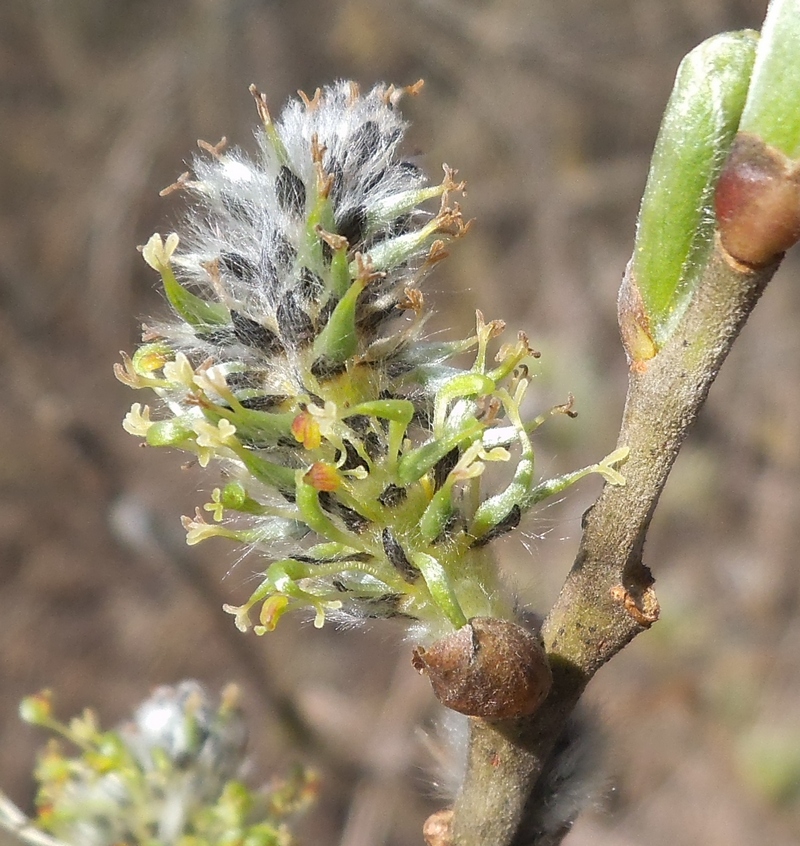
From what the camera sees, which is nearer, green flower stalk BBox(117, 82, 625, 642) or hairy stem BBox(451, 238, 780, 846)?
hairy stem BBox(451, 238, 780, 846)

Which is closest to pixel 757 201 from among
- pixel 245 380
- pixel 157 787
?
pixel 245 380

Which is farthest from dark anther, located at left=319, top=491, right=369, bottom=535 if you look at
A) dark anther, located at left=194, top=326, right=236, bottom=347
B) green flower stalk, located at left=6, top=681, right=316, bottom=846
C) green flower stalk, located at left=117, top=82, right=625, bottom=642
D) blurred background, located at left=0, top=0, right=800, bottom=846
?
blurred background, located at left=0, top=0, right=800, bottom=846

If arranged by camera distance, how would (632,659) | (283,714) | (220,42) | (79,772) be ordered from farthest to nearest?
1. (220,42)
2. (632,659)
3. (283,714)
4. (79,772)

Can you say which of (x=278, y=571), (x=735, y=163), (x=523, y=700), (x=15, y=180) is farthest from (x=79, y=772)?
(x=15, y=180)

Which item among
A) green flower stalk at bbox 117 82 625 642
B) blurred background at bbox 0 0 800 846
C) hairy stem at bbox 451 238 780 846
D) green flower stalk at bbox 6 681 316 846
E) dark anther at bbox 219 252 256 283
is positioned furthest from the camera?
blurred background at bbox 0 0 800 846

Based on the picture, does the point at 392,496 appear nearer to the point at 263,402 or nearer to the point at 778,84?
the point at 263,402

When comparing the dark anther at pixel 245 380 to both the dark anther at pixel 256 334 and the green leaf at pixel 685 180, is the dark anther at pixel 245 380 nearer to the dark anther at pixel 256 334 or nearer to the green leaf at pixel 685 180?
the dark anther at pixel 256 334

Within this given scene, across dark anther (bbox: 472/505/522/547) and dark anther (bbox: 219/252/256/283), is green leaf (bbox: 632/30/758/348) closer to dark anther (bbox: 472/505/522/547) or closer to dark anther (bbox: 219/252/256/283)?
dark anther (bbox: 472/505/522/547)

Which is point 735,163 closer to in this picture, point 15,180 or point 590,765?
point 590,765

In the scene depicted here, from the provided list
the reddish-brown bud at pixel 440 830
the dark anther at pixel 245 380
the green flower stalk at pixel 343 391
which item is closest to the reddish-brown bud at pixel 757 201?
the green flower stalk at pixel 343 391
